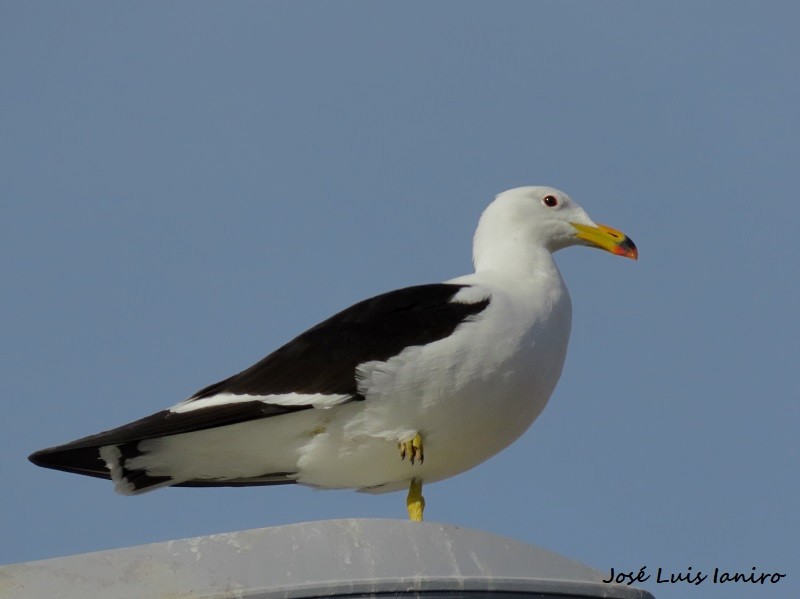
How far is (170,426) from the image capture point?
6539mm

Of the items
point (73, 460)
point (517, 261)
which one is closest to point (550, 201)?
point (517, 261)

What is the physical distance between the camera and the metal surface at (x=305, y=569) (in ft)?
14.4

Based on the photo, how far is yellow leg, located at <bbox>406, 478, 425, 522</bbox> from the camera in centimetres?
668

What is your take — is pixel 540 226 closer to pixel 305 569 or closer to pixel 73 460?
pixel 73 460

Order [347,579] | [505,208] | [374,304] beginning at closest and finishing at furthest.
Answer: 1. [347,579]
2. [374,304]
3. [505,208]

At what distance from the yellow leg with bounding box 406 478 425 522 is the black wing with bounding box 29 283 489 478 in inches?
23.3

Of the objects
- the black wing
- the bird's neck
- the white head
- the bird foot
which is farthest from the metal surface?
the white head

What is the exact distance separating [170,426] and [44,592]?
2092 millimetres

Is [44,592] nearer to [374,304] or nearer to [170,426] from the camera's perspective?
[170,426]

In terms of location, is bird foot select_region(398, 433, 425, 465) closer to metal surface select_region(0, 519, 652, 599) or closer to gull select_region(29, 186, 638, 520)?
gull select_region(29, 186, 638, 520)

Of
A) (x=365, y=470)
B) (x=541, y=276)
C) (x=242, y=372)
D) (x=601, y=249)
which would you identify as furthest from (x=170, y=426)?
(x=601, y=249)

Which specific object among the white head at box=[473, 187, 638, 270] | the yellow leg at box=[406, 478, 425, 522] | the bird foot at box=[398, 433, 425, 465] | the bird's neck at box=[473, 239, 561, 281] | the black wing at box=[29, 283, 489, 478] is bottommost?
the yellow leg at box=[406, 478, 425, 522]

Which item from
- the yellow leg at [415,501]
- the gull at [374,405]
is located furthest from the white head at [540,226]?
the yellow leg at [415,501]

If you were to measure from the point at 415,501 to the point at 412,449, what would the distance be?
431 millimetres
